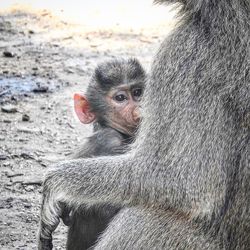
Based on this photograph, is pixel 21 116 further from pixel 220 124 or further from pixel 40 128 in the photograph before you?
pixel 220 124

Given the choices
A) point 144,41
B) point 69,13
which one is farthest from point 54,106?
point 69,13

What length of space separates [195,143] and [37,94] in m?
5.39

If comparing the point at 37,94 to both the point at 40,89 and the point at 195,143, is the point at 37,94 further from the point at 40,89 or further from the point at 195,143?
the point at 195,143

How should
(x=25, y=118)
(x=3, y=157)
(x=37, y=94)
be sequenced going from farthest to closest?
(x=37, y=94), (x=25, y=118), (x=3, y=157)

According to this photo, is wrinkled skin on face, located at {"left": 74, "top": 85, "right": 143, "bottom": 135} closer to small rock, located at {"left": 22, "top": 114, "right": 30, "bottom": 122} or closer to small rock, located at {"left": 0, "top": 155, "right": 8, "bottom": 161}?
small rock, located at {"left": 0, "top": 155, "right": 8, "bottom": 161}

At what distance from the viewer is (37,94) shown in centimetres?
993

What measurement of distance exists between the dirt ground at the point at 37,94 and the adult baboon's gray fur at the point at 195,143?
1946 millimetres

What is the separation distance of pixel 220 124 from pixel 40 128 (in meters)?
4.48

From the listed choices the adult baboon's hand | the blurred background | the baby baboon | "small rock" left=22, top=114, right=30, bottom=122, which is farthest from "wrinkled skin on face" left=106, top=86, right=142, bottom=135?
the blurred background

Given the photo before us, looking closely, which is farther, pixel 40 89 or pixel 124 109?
pixel 40 89

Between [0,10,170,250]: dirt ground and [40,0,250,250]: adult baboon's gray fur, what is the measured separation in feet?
6.39

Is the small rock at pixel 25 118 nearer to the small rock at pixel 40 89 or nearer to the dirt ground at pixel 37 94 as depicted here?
the dirt ground at pixel 37 94

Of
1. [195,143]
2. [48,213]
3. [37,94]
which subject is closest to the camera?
[195,143]

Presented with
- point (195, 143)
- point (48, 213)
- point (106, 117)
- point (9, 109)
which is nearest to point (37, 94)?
point (9, 109)
